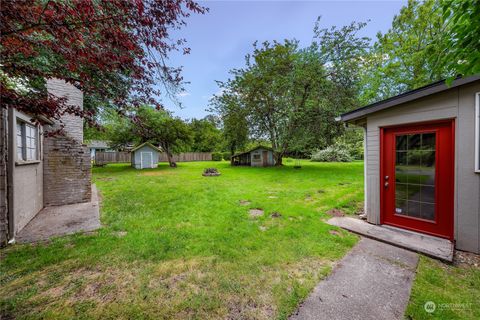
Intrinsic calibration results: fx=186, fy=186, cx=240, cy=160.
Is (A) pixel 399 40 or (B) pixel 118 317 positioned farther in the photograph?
(A) pixel 399 40

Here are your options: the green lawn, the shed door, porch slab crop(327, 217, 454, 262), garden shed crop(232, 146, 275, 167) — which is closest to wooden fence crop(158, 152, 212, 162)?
the shed door

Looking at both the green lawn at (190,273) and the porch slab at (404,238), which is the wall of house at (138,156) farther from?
the porch slab at (404,238)

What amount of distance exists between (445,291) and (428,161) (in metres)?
2.26

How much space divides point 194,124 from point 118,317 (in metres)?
34.5

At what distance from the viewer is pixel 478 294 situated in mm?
2078

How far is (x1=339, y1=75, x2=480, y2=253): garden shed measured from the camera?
292 cm

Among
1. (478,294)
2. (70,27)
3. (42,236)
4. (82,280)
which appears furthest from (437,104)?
(42,236)

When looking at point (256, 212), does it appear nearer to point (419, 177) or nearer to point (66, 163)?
point (419, 177)

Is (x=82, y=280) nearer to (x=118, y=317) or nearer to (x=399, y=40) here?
(x=118, y=317)

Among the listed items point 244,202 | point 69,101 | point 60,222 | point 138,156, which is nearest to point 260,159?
point 138,156

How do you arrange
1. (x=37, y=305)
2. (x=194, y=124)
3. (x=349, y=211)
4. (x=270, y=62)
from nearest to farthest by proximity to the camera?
(x=37, y=305) < (x=349, y=211) < (x=270, y=62) < (x=194, y=124)

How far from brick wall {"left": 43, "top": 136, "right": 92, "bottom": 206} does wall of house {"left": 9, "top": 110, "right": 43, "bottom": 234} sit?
0.30 meters

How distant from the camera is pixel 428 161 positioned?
3.42 metres

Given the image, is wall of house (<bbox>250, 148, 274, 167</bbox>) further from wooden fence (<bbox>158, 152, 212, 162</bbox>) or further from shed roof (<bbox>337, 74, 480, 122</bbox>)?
shed roof (<bbox>337, 74, 480, 122</bbox>)
